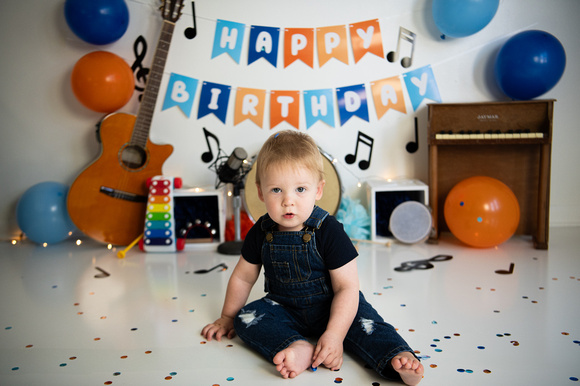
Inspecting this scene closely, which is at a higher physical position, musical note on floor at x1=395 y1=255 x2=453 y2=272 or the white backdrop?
the white backdrop

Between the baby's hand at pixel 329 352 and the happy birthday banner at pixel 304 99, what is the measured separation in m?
1.98

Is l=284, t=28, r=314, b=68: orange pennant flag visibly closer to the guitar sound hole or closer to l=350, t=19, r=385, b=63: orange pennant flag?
l=350, t=19, r=385, b=63: orange pennant flag

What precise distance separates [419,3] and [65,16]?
2.12m

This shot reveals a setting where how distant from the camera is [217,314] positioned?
72.6 inches

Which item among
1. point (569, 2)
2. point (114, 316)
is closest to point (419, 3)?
point (569, 2)

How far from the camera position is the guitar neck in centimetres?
291

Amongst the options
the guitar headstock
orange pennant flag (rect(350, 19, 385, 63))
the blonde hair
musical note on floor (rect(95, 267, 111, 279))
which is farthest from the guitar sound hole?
the blonde hair

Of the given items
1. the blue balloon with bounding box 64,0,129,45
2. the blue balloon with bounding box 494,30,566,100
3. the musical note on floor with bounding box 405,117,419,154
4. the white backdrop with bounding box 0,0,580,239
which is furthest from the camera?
the musical note on floor with bounding box 405,117,419,154

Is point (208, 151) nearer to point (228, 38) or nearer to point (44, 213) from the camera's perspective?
point (228, 38)

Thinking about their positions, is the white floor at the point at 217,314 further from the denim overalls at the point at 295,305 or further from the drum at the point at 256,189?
the drum at the point at 256,189

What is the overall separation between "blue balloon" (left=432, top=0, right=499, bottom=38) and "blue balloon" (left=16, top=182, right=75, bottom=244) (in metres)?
2.46

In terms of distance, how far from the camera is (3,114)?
122 inches

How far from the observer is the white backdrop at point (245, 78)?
3.04 metres

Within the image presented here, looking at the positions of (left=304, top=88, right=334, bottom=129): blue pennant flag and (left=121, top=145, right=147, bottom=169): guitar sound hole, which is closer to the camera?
(left=121, top=145, right=147, bottom=169): guitar sound hole
